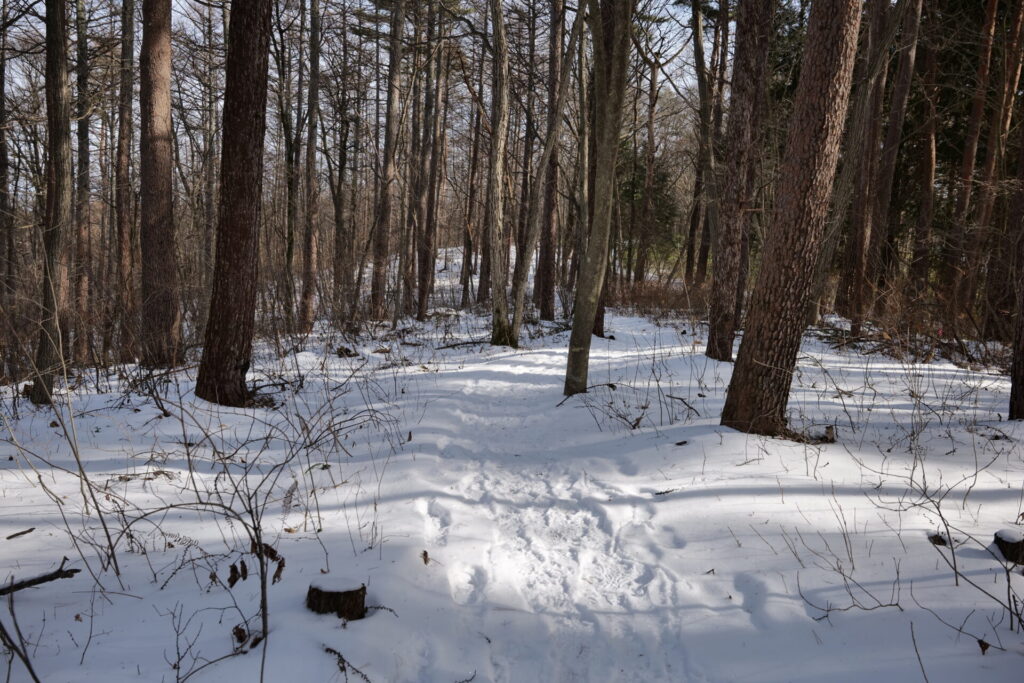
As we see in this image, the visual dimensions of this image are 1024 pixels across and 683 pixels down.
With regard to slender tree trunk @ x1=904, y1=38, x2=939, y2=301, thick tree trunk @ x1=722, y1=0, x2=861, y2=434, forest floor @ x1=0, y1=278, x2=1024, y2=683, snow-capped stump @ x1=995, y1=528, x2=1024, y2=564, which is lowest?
Result: forest floor @ x1=0, y1=278, x2=1024, y2=683

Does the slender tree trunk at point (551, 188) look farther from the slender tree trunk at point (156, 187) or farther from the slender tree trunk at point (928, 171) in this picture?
the slender tree trunk at point (928, 171)

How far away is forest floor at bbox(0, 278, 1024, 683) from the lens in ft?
7.82

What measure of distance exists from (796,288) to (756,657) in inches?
116

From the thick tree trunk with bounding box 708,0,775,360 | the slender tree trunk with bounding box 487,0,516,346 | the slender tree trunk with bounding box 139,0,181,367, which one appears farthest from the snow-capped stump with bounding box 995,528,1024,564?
the slender tree trunk with bounding box 139,0,181,367

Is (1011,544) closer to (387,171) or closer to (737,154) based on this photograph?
(737,154)

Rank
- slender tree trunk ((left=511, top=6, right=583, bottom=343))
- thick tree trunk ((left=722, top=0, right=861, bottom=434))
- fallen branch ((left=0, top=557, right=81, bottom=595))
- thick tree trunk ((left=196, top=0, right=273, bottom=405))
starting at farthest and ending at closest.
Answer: slender tree trunk ((left=511, top=6, right=583, bottom=343))
thick tree trunk ((left=196, top=0, right=273, bottom=405))
thick tree trunk ((left=722, top=0, right=861, bottom=434))
fallen branch ((left=0, top=557, right=81, bottom=595))

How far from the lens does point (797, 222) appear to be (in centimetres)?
434

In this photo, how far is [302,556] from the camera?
3078 millimetres

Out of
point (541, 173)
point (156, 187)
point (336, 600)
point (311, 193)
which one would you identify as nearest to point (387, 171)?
point (311, 193)

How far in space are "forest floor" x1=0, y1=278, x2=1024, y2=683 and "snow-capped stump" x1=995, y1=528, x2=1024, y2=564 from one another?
9 cm

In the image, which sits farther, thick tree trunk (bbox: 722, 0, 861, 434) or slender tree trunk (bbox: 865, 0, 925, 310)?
slender tree trunk (bbox: 865, 0, 925, 310)

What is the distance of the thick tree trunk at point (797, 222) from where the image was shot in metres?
4.17

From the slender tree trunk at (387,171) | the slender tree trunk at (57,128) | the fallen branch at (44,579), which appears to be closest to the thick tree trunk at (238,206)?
the slender tree trunk at (57,128)

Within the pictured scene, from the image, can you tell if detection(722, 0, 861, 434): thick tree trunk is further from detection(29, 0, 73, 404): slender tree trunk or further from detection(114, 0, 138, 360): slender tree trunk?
detection(114, 0, 138, 360): slender tree trunk
